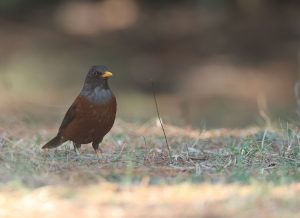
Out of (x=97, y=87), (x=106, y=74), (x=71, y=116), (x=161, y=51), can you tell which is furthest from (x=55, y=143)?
(x=161, y=51)

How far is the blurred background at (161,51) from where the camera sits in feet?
50.2

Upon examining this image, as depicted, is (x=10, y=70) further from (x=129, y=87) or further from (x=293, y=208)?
(x=293, y=208)

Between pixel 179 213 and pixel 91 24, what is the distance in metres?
16.0

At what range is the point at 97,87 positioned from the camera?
27.6ft

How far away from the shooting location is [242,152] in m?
7.18

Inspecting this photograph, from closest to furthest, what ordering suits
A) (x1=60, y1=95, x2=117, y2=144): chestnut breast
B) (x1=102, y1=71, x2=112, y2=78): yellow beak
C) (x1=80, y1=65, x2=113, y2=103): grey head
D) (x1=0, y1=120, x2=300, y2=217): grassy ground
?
(x1=0, y1=120, x2=300, y2=217): grassy ground, (x1=60, y1=95, x2=117, y2=144): chestnut breast, (x1=80, y1=65, x2=113, y2=103): grey head, (x1=102, y1=71, x2=112, y2=78): yellow beak

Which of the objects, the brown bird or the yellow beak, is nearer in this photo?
the brown bird

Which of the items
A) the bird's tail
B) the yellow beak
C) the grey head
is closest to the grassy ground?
the bird's tail

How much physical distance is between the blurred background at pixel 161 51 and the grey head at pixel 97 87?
4.59 m

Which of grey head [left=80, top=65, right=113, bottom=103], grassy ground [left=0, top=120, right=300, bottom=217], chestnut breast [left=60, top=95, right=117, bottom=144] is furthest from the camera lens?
grey head [left=80, top=65, right=113, bottom=103]

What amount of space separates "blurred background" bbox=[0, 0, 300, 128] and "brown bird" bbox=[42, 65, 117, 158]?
4.83 metres

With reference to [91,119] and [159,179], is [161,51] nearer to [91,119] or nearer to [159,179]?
[91,119]

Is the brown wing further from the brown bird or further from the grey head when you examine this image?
the grey head

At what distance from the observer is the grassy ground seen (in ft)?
16.1
